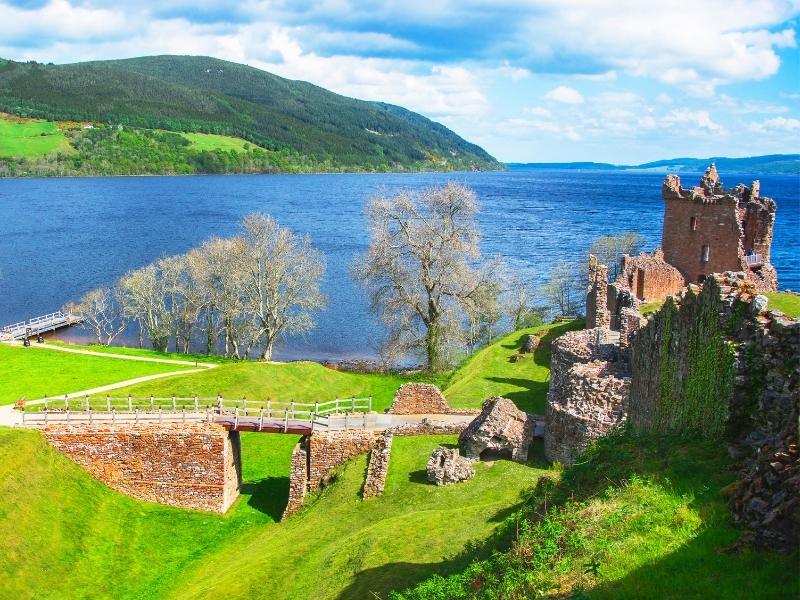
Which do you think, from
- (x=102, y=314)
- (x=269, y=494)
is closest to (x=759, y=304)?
(x=269, y=494)

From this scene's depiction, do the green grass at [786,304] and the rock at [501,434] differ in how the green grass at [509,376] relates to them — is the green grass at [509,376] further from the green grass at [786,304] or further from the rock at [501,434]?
the green grass at [786,304]

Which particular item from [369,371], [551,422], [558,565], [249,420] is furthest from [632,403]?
[369,371]

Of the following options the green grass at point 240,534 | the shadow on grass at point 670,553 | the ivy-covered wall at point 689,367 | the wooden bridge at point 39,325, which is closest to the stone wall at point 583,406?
the green grass at point 240,534

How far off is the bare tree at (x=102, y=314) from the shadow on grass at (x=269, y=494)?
3873 centimetres

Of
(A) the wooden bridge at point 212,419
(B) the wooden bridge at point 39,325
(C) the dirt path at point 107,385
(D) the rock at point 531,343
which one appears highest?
(D) the rock at point 531,343

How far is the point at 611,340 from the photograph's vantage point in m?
33.4

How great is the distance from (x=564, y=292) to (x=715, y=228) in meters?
31.4

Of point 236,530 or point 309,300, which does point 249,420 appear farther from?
point 309,300

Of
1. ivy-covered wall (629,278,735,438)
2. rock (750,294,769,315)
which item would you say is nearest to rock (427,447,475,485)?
ivy-covered wall (629,278,735,438)

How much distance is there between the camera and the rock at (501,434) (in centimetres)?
2770

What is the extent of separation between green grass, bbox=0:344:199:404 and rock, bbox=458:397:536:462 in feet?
75.6

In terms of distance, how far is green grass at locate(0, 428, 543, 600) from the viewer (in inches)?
838

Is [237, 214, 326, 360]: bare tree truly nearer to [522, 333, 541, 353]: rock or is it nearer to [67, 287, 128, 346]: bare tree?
[67, 287, 128, 346]: bare tree

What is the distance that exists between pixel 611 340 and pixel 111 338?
5535cm
